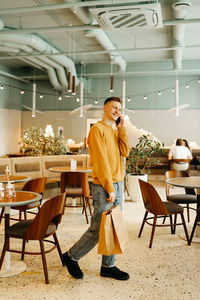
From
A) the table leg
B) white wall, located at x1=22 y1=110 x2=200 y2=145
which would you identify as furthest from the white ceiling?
the table leg

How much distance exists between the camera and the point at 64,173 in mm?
5461

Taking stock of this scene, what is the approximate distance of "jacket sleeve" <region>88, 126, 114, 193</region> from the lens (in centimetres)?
280

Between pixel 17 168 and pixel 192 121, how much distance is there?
30.4ft


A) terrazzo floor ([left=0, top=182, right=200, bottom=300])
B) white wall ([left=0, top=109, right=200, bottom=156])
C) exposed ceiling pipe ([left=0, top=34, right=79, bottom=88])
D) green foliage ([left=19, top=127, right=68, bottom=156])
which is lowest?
terrazzo floor ([left=0, top=182, right=200, bottom=300])

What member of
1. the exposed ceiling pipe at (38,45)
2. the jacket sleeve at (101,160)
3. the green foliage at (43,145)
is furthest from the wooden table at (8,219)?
the exposed ceiling pipe at (38,45)

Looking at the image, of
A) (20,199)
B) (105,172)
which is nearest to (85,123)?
(20,199)

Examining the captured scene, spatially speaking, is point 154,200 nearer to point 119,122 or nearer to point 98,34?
point 119,122

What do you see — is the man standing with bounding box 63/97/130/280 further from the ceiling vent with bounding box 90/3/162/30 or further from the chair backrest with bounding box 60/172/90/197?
the ceiling vent with bounding box 90/3/162/30

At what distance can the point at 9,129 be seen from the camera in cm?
1437

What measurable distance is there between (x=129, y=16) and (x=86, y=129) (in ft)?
30.4

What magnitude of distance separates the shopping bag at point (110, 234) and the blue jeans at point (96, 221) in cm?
13

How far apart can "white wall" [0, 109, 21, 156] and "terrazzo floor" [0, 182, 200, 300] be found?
10.1 meters

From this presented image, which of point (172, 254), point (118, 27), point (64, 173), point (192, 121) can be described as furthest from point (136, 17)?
point (192, 121)

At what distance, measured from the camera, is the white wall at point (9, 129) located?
1369 cm
